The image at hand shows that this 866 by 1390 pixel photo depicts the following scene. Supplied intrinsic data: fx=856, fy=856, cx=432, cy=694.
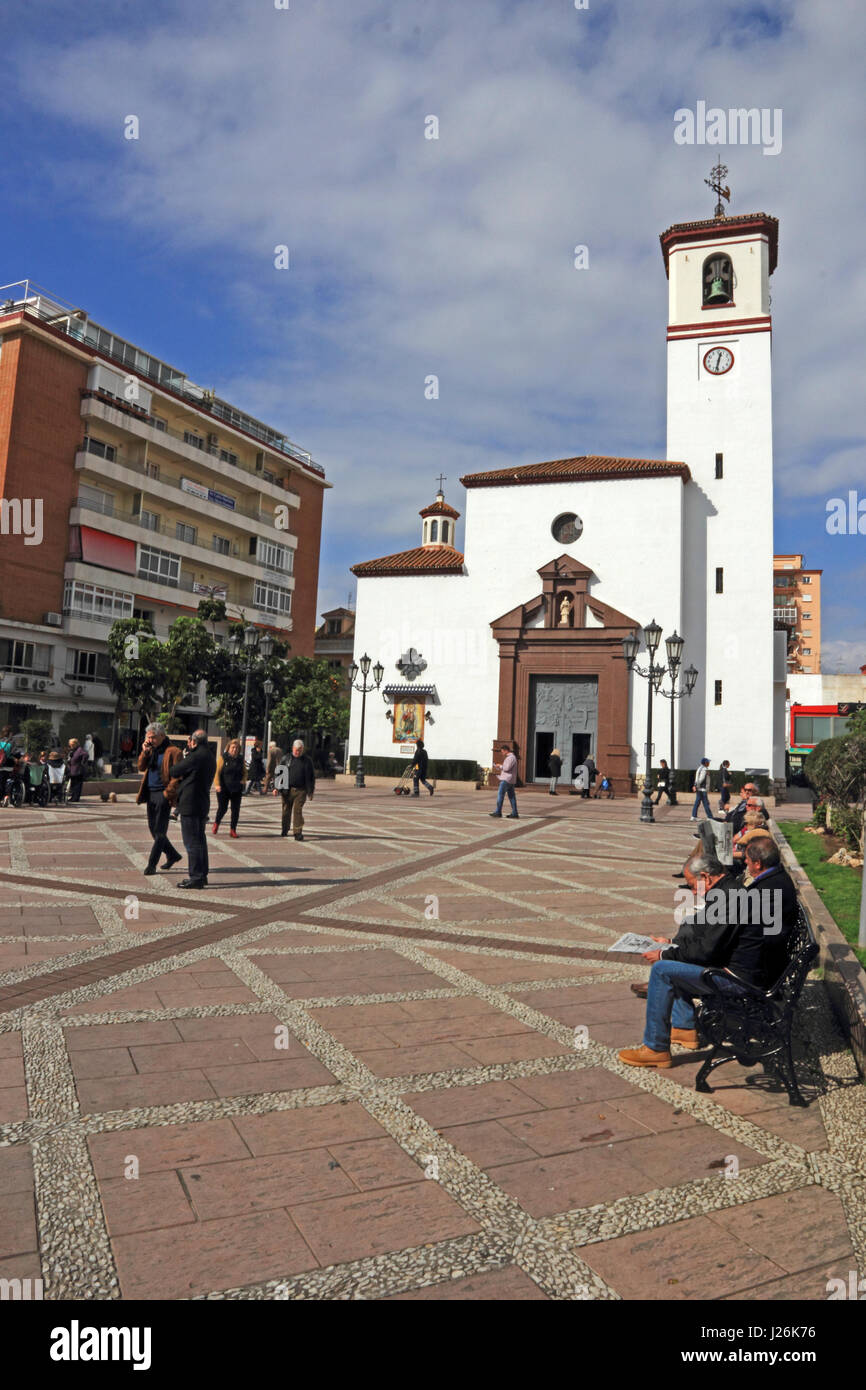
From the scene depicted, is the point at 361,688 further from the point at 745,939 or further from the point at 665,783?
the point at 745,939

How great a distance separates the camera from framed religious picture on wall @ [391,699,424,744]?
113 ft

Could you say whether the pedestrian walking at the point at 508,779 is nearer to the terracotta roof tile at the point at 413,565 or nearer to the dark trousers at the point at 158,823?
the dark trousers at the point at 158,823

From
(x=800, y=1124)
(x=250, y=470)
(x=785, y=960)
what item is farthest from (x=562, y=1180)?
(x=250, y=470)

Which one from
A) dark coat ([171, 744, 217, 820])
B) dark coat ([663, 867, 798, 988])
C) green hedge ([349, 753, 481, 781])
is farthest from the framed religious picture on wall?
dark coat ([663, 867, 798, 988])

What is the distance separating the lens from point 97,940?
6547mm

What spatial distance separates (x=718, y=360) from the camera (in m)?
33.6

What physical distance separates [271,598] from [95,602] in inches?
520

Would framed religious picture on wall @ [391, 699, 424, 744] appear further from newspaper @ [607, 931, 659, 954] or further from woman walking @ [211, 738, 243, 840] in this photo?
newspaper @ [607, 931, 659, 954]

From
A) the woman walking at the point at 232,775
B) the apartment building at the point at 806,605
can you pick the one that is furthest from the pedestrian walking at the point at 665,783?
the apartment building at the point at 806,605

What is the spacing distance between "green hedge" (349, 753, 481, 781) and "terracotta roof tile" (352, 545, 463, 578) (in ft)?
25.5

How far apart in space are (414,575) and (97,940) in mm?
29897

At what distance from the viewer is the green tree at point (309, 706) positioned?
37.6 meters

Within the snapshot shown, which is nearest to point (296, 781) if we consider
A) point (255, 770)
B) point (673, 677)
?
point (255, 770)

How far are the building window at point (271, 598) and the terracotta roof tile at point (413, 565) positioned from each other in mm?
13588
